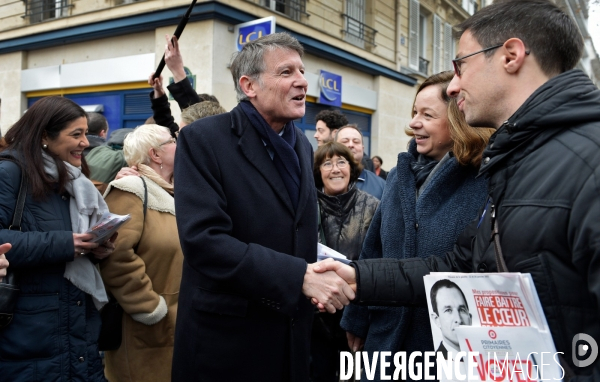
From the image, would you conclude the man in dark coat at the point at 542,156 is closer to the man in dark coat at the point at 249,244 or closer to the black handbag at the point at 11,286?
the man in dark coat at the point at 249,244

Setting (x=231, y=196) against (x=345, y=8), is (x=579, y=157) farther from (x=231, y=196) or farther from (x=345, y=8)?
(x=345, y=8)

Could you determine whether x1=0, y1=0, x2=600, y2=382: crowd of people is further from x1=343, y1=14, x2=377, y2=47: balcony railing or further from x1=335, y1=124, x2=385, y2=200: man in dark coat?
x1=343, y1=14, x2=377, y2=47: balcony railing

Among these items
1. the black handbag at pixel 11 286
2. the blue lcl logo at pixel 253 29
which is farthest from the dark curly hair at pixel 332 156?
the blue lcl logo at pixel 253 29

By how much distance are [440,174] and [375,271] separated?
0.54 meters

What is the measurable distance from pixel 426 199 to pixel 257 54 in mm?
1049

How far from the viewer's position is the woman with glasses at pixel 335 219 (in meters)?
3.58

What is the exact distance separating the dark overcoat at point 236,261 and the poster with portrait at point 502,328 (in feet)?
2.49

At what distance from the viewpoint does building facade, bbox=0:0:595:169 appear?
945 cm

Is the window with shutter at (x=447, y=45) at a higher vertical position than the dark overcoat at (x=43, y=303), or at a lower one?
higher

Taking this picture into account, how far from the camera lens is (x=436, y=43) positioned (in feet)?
58.4

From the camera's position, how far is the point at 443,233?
90.2 inches

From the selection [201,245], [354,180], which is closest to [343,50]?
[354,180]

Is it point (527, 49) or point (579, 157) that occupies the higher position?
point (527, 49)

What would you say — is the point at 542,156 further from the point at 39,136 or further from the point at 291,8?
the point at 291,8
